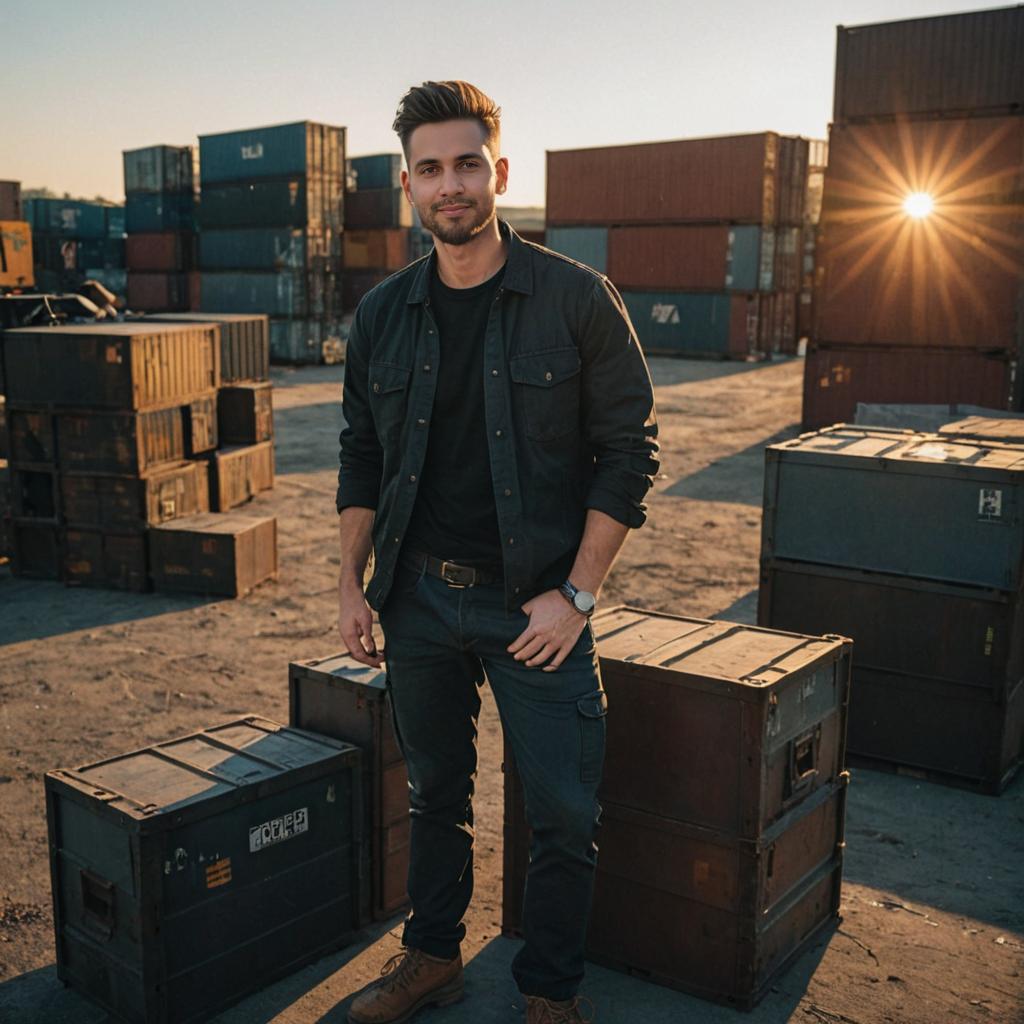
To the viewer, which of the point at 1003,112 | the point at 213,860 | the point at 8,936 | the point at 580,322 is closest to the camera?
the point at 580,322

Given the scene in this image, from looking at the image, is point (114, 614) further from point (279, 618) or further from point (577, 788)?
point (577, 788)

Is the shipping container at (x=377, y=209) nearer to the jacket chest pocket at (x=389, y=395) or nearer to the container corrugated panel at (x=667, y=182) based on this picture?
the container corrugated panel at (x=667, y=182)

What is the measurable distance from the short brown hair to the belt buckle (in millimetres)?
1229

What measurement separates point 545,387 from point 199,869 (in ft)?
6.55

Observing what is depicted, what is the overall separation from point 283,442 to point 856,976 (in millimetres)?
13609

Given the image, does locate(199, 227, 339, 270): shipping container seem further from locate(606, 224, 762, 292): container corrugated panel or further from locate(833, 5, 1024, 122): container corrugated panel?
locate(833, 5, 1024, 122): container corrugated panel

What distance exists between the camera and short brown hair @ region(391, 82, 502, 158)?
10.1ft

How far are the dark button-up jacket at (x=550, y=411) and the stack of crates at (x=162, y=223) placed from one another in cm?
3463

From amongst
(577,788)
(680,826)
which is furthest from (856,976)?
(577,788)

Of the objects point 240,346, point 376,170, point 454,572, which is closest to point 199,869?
point 454,572

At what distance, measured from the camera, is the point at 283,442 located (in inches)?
647

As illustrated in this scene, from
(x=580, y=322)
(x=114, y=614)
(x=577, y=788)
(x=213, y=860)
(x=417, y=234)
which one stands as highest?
(x=417, y=234)

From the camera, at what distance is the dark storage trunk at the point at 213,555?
8.98 meters

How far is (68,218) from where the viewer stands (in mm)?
42219
